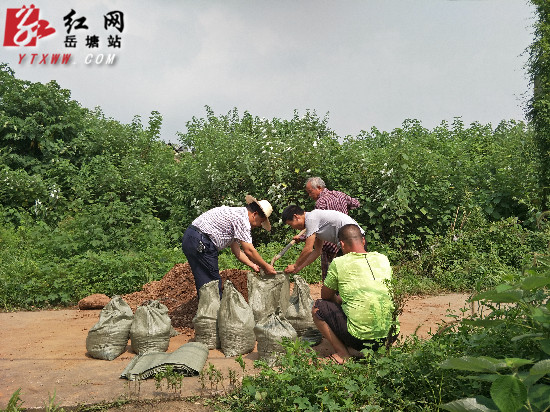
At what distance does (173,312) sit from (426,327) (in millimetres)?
3010

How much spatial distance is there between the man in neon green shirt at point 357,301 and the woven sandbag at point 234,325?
34.0 inches

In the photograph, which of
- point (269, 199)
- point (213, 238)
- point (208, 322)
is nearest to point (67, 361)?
point (208, 322)

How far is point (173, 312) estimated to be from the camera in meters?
6.22

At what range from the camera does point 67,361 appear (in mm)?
4664

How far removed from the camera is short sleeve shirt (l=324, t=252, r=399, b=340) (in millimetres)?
3932

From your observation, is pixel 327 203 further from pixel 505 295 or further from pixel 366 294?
pixel 505 295

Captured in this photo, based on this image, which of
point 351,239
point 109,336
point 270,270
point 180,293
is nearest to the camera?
point 351,239

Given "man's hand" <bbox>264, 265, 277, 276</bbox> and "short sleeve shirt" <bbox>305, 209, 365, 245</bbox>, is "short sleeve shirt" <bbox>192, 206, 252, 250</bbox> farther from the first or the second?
"short sleeve shirt" <bbox>305, 209, 365, 245</bbox>

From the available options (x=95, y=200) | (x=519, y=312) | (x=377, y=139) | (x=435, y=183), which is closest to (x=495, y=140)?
(x=377, y=139)

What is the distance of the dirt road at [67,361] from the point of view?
12.2 ft

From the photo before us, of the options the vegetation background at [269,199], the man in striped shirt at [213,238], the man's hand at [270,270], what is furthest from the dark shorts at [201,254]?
the vegetation background at [269,199]

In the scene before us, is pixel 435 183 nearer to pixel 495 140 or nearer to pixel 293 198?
pixel 293 198

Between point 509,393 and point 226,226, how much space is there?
381cm

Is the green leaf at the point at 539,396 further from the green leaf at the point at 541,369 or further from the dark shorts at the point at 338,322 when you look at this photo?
the dark shorts at the point at 338,322
